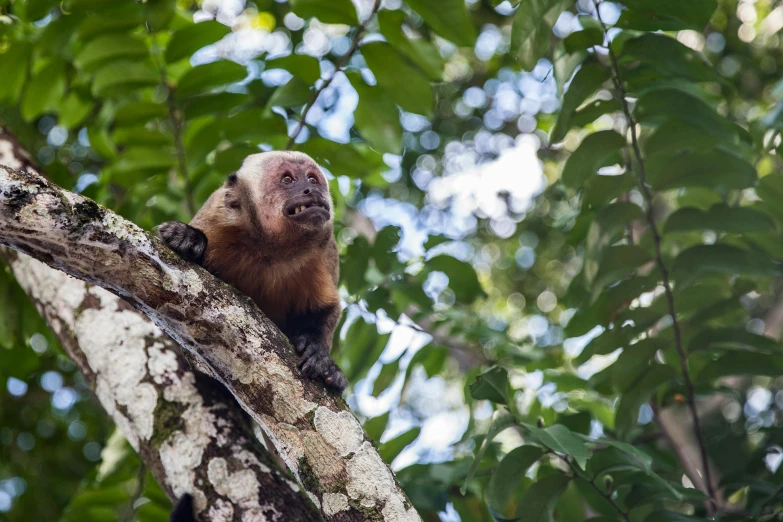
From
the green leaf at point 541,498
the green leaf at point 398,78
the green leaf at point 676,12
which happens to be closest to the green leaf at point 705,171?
the green leaf at point 676,12

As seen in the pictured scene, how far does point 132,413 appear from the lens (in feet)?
11.5

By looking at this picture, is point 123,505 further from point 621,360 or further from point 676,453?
point 676,453

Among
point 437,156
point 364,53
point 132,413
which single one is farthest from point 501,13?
point 132,413

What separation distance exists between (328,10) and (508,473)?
272 cm

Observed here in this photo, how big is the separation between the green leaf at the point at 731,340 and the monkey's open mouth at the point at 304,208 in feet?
7.56

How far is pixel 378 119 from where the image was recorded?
424 centimetres

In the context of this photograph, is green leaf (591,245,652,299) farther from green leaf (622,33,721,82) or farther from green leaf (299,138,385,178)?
green leaf (299,138,385,178)

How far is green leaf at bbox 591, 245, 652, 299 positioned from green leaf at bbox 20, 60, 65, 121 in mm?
3856

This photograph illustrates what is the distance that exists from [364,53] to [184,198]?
187cm

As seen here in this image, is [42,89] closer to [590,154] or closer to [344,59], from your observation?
[344,59]

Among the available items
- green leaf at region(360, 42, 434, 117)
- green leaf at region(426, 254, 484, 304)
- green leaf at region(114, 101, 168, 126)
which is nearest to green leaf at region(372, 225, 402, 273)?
green leaf at region(426, 254, 484, 304)

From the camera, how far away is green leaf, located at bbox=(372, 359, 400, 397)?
446 cm

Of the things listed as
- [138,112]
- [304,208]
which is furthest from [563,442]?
[138,112]

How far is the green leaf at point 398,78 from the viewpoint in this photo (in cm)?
402
